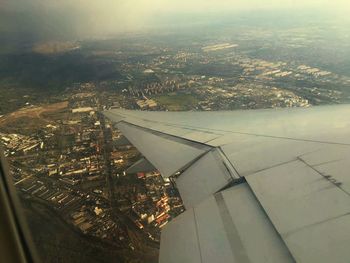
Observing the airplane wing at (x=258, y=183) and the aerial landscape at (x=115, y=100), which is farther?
the aerial landscape at (x=115, y=100)

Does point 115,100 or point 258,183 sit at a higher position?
point 258,183

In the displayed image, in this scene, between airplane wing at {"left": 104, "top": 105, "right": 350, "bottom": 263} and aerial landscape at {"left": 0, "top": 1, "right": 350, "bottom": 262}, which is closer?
airplane wing at {"left": 104, "top": 105, "right": 350, "bottom": 263}

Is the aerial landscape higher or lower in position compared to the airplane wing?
lower

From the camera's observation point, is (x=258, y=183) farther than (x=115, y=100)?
No

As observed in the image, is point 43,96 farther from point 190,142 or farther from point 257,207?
point 257,207

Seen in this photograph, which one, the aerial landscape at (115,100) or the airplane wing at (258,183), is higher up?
the airplane wing at (258,183)
